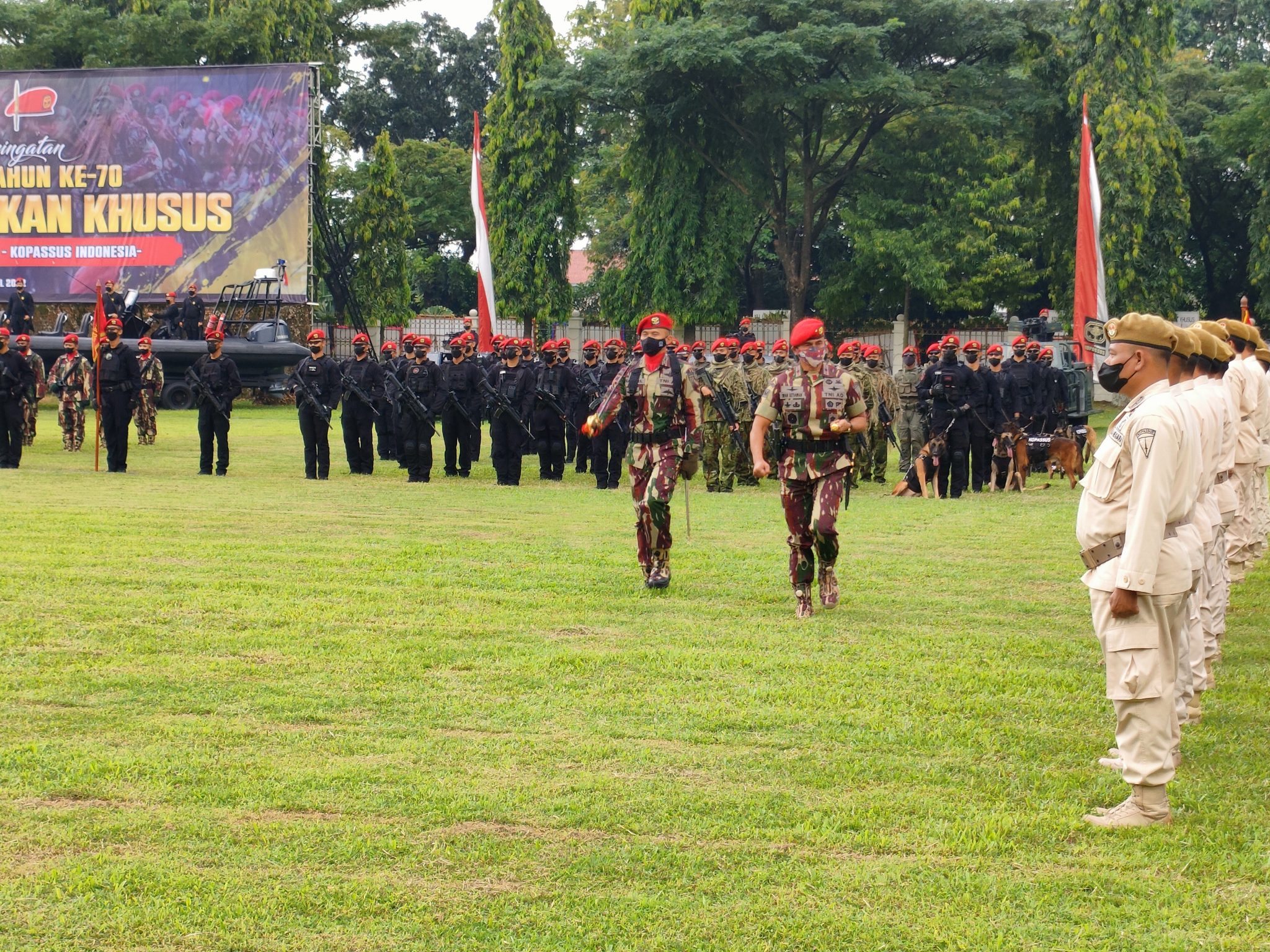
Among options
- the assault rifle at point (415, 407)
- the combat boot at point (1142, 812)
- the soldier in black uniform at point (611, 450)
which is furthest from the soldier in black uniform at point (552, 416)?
the combat boot at point (1142, 812)

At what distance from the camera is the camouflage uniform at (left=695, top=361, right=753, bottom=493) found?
21.0 metres

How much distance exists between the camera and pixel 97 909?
16.5ft

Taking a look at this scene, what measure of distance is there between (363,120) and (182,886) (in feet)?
218

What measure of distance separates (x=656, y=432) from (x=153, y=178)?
32155 millimetres

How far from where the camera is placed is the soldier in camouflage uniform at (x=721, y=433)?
2100 centimetres

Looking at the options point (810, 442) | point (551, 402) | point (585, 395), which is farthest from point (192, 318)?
point (810, 442)

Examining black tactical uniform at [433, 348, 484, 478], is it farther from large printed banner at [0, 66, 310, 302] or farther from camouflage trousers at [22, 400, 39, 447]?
large printed banner at [0, 66, 310, 302]

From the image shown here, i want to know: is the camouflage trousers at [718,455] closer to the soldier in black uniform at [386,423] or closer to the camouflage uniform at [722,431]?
the camouflage uniform at [722,431]

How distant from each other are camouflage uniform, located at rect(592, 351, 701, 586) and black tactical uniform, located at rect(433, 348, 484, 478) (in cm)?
1066

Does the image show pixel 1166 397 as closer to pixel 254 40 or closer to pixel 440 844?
pixel 440 844

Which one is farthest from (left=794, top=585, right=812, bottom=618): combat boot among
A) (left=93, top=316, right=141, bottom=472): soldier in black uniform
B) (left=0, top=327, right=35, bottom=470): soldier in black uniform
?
(left=0, top=327, right=35, bottom=470): soldier in black uniform

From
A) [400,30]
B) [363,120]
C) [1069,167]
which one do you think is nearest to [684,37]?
[1069,167]

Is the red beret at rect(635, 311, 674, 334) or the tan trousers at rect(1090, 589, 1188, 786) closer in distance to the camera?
the tan trousers at rect(1090, 589, 1188, 786)

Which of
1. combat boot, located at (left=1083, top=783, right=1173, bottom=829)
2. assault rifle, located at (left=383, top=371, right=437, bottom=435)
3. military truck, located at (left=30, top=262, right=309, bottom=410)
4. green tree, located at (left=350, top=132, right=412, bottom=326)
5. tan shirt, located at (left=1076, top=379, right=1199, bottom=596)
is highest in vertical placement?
green tree, located at (left=350, top=132, right=412, bottom=326)
